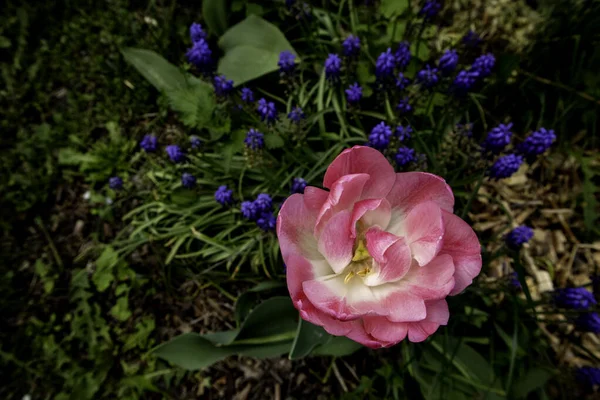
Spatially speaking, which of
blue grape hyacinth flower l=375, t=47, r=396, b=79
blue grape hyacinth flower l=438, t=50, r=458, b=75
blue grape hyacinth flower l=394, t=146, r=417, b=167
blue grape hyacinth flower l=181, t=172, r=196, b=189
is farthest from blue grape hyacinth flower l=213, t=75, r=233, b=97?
blue grape hyacinth flower l=438, t=50, r=458, b=75

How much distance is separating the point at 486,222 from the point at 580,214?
0.53 metres

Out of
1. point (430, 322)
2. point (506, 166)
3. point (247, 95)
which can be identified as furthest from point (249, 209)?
point (506, 166)

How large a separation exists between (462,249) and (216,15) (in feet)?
6.07

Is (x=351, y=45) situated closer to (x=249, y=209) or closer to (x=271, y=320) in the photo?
(x=249, y=209)

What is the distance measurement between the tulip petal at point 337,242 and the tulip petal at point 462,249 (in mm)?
250

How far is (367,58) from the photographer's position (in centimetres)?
203

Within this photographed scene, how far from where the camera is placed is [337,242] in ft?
3.54

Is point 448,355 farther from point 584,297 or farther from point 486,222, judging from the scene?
point 486,222

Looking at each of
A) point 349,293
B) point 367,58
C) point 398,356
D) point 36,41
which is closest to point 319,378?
point 398,356

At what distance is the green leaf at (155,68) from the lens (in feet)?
7.20

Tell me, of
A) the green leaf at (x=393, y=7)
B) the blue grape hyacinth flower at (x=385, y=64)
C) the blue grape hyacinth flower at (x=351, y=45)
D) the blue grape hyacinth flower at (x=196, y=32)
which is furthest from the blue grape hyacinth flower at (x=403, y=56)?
the blue grape hyacinth flower at (x=196, y=32)

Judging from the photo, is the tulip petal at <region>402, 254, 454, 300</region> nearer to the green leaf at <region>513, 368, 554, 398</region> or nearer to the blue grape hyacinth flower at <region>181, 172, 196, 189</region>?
the green leaf at <region>513, 368, 554, 398</region>

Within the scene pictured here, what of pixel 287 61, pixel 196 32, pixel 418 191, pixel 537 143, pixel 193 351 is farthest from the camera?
pixel 196 32

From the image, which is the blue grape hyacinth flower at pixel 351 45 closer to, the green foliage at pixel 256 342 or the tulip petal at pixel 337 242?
the tulip petal at pixel 337 242
